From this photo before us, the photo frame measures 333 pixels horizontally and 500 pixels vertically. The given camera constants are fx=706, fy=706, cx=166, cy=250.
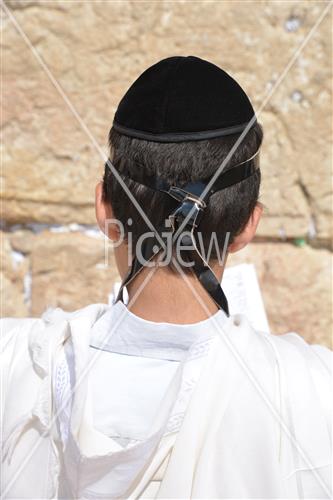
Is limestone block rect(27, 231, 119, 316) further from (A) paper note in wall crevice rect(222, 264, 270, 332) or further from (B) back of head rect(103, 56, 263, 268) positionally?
(B) back of head rect(103, 56, 263, 268)

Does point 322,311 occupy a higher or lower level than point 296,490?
lower

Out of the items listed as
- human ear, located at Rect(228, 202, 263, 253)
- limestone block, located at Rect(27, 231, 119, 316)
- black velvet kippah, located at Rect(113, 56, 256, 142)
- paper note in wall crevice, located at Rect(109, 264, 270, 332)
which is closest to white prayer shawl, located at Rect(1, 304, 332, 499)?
human ear, located at Rect(228, 202, 263, 253)

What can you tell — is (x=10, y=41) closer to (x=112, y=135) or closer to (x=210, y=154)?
(x=112, y=135)

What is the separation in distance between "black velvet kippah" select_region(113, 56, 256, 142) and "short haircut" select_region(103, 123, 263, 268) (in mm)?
14

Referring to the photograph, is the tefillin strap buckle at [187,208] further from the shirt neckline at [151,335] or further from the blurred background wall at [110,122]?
the blurred background wall at [110,122]

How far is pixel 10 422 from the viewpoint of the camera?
116cm

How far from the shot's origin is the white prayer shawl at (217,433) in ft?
3.32

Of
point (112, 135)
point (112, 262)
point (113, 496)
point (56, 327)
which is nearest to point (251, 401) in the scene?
point (113, 496)

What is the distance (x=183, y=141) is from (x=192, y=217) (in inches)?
4.3

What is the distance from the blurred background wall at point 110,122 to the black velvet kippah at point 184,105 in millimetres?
708

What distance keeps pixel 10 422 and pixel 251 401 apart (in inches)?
15.9

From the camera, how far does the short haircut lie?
1.01 metres

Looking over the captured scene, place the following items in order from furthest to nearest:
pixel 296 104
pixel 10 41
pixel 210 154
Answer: pixel 296 104 < pixel 10 41 < pixel 210 154

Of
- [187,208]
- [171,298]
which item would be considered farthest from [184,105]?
[171,298]
